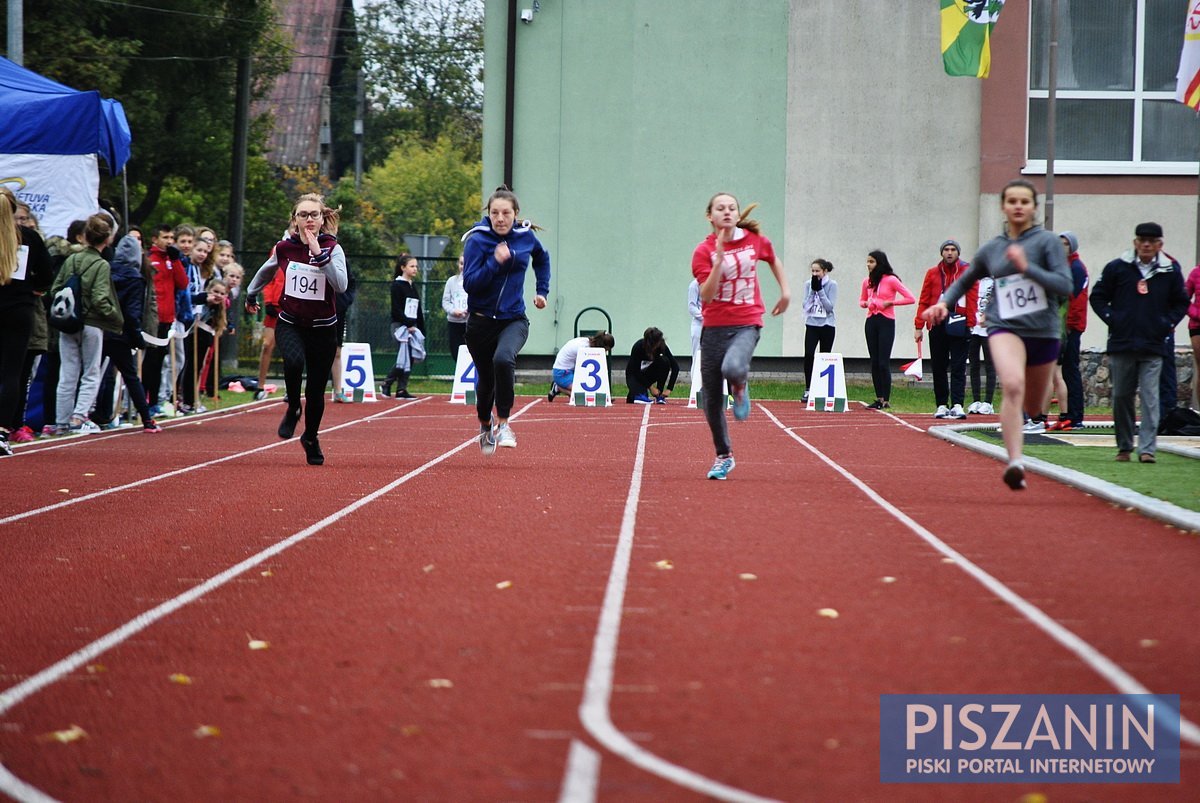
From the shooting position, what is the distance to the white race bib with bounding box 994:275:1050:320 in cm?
955

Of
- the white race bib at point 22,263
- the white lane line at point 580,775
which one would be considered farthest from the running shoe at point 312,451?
the white lane line at point 580,775

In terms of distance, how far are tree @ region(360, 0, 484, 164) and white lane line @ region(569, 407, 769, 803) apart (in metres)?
55.6

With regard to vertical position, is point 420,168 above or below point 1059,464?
above

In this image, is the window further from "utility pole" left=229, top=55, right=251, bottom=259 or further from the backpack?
the backpack

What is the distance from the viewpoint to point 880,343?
70.1 ft

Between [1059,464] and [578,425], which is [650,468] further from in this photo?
[578,425]

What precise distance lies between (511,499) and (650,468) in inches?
101

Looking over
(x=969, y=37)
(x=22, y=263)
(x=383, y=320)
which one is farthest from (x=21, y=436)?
(x=383, y=320)

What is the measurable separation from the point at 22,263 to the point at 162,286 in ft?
15.8

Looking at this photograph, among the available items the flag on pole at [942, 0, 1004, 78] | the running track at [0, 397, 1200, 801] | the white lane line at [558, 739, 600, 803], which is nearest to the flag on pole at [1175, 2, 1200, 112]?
the running track at [0, 397, 1200, 801]

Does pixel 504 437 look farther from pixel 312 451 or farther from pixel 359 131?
pixel 359 131

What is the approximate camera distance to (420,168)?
219ft

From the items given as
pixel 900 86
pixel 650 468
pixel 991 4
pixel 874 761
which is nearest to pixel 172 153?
pixel 900 86

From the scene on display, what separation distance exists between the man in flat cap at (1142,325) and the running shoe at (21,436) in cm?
974
